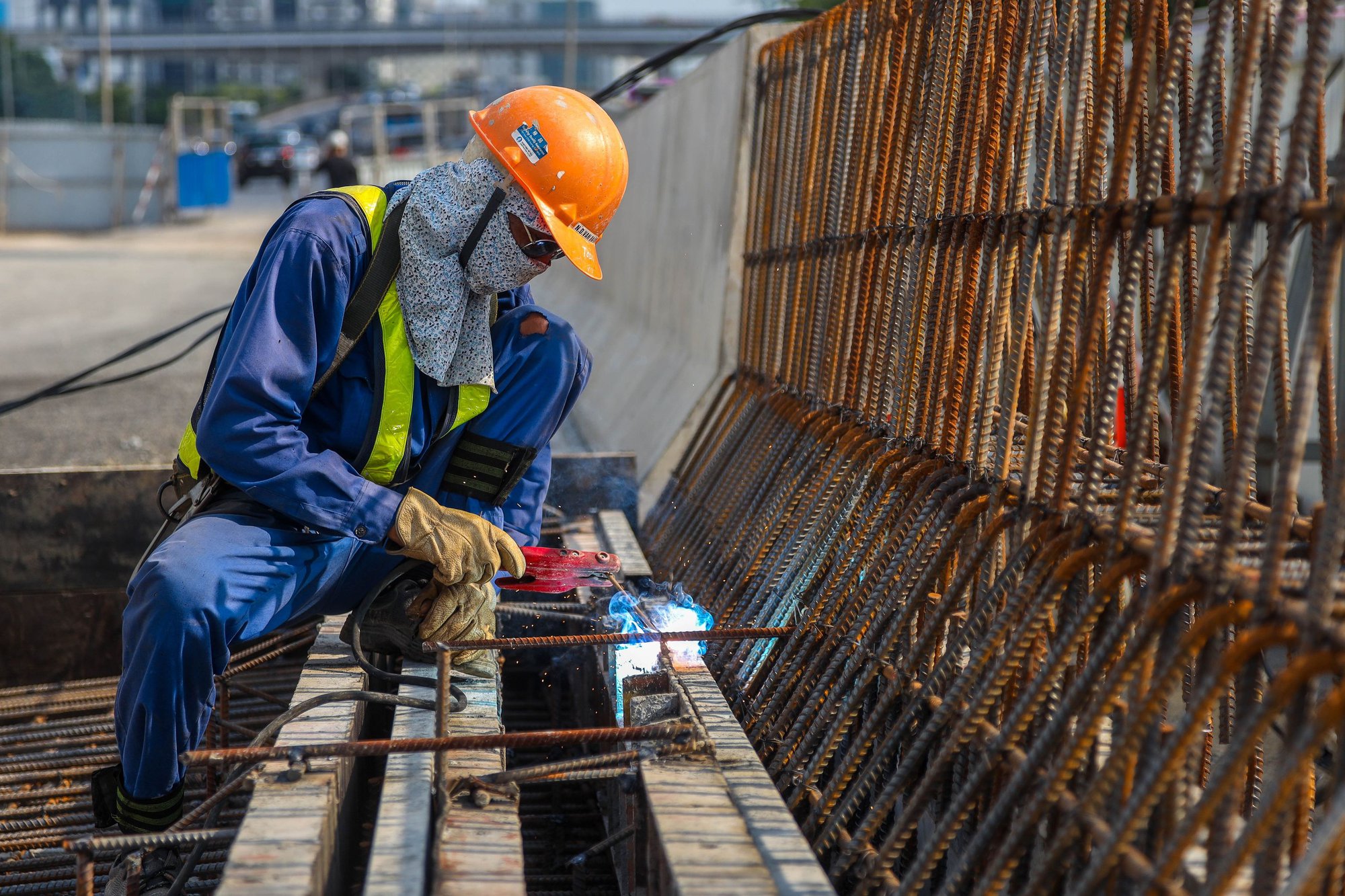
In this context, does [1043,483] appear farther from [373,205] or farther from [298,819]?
[373,205]

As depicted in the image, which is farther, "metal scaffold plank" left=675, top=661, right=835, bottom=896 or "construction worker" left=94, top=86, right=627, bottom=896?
"construction worker" left=94, top=86, right=627, bottom=896

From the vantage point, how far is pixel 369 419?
11.2 ft

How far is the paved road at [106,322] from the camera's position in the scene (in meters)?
8.09

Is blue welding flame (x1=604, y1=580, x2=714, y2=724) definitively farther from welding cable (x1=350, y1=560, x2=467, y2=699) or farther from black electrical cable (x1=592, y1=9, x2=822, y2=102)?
black electrical cable (x1=592, y1=9, x2=822, y2=102)

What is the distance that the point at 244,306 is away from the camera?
3207 mm

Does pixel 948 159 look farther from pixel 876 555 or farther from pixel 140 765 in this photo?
pixel 140 765

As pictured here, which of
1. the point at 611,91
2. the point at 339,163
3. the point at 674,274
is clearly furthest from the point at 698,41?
the point at 339,163

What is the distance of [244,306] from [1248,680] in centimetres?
248

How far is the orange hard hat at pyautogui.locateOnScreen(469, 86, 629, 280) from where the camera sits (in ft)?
11.2

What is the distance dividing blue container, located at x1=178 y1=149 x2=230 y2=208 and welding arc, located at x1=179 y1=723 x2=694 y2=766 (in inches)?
1135

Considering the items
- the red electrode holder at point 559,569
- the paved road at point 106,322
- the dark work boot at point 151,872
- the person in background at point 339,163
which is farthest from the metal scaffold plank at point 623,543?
the person in background at point 339,163

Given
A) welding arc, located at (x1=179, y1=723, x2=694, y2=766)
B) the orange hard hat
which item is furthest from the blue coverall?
the orange hard hat

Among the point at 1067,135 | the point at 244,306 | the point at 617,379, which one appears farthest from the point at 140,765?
the point at 617,379

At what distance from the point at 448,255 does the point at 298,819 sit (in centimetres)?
160
